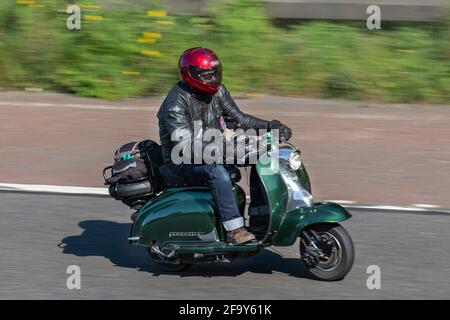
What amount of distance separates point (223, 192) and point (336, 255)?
839 millimetres

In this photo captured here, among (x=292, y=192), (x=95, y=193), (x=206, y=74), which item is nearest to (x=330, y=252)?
(x=292, y=192)

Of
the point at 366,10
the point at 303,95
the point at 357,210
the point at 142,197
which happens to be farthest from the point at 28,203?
the point at 366,10

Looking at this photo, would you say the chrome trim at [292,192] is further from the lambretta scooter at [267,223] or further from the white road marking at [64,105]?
the white road marking at [64,105]

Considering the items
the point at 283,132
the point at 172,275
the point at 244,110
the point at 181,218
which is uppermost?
the point at 244,110

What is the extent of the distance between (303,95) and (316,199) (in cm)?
395

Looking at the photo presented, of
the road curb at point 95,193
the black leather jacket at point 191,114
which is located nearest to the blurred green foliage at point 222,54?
the road curb at point 95,193

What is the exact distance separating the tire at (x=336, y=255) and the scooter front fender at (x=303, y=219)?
0.33 feet

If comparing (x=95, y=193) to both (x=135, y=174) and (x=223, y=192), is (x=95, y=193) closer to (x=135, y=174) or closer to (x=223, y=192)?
(x=135, y=174)

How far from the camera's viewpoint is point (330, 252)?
637 cm

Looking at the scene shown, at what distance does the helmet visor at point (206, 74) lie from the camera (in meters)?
6.55

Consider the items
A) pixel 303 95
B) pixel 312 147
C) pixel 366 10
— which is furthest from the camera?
pixel 366 10

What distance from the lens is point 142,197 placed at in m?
6.85
